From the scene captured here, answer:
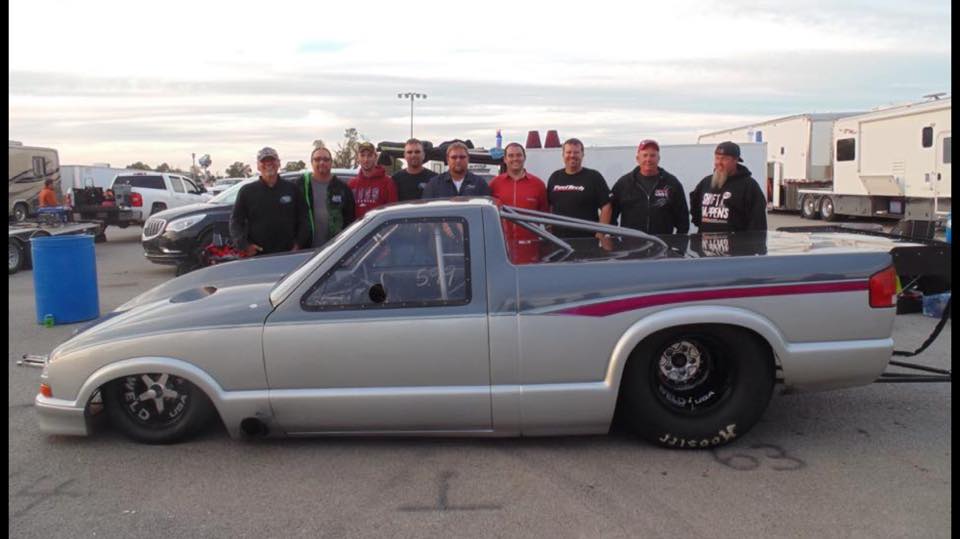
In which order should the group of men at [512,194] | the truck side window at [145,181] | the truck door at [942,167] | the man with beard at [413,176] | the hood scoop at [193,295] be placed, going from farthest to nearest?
the truck side window at [145,181] → the truck door at [942,167] → the man with beard at [413,176] → the group of men at [512,194] → the hood scoop at [193,295]

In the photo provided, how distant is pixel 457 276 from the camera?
14.2ft

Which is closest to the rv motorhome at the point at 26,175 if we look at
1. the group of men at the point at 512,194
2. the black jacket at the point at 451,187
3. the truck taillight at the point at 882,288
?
the group of men at the point at 512,194

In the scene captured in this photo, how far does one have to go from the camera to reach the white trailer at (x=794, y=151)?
26.3 meters

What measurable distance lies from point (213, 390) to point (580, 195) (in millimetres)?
3732

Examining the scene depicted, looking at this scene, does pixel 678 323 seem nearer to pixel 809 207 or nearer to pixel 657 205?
pixel 657 205

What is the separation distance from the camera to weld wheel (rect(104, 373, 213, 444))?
4500 mm

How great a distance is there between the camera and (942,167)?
1902 centimetres

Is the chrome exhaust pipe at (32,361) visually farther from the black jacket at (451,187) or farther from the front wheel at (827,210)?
the front wheel at (827,210)

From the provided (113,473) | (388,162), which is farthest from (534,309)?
(388,162)

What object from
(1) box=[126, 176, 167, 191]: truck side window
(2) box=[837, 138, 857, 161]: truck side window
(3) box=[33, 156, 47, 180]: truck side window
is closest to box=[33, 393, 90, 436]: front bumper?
(1) box=[126, 176, 167, 191]: truck side window

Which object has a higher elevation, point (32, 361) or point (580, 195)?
point (580, 195)

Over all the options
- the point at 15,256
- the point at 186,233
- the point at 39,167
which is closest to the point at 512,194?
the point at 186,233

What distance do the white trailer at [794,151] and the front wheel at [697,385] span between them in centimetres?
2195

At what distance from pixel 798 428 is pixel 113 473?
400cm
